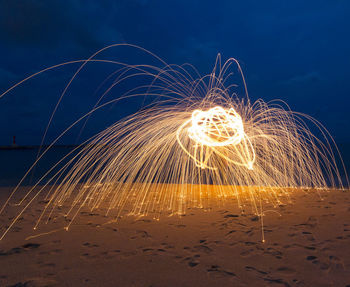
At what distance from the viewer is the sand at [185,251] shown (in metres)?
2.55

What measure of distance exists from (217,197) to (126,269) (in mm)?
3978

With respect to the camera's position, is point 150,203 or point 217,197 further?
point 217,197

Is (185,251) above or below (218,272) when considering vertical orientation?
above

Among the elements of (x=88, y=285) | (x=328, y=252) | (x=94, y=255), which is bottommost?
(x=88, y=285)

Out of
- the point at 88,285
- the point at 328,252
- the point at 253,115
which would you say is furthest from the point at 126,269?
the point at 253,115

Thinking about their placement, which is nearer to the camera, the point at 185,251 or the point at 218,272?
the point at 218,272

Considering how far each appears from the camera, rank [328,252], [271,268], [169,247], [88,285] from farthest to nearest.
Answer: [169,247] → [328,252] → [271,268] → [88,285]

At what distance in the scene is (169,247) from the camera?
333 centimetres

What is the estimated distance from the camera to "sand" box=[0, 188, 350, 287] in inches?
101

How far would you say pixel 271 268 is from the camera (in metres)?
2.73

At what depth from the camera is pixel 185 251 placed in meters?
3.20

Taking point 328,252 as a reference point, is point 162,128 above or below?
above

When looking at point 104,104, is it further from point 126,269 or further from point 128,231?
point 126,269

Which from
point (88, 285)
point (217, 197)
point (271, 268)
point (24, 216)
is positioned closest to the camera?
point (88, 285)
